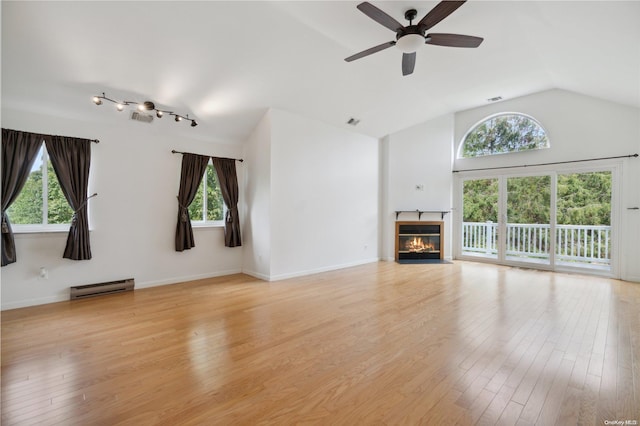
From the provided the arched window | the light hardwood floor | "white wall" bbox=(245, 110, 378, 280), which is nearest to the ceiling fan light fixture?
"white wall" bbox=(245, 110, 378, 280)

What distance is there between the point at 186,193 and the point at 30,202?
6.38 ft

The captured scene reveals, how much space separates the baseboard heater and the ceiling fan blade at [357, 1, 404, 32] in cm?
484

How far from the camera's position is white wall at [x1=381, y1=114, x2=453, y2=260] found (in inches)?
A: 284

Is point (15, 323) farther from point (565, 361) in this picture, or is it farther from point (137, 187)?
point (565, 361)

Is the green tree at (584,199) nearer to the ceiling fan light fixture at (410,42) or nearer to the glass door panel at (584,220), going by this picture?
the glass door panel at (584,220)

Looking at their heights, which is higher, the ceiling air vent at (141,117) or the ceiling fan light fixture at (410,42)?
the ceiling fan light fixture at (410,42)

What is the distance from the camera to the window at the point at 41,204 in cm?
373

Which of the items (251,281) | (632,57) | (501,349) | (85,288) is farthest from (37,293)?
(632,57)

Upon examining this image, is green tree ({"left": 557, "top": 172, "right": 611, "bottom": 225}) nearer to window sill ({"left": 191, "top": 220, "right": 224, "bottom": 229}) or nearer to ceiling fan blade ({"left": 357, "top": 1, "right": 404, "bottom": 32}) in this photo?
ceiling fan blade ({"left": 357, "top": 1, "right": 404, "bottom": 32})

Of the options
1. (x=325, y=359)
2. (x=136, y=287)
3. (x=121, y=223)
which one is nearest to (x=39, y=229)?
(x=121, y=223)

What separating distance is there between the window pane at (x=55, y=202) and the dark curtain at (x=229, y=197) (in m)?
2.24

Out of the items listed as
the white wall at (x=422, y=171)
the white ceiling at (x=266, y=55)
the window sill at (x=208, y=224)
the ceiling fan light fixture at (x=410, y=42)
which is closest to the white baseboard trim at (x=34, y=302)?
the window sill at (x=208, y=224)

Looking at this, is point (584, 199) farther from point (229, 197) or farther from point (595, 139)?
point (229, 197)

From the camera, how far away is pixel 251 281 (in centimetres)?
504
